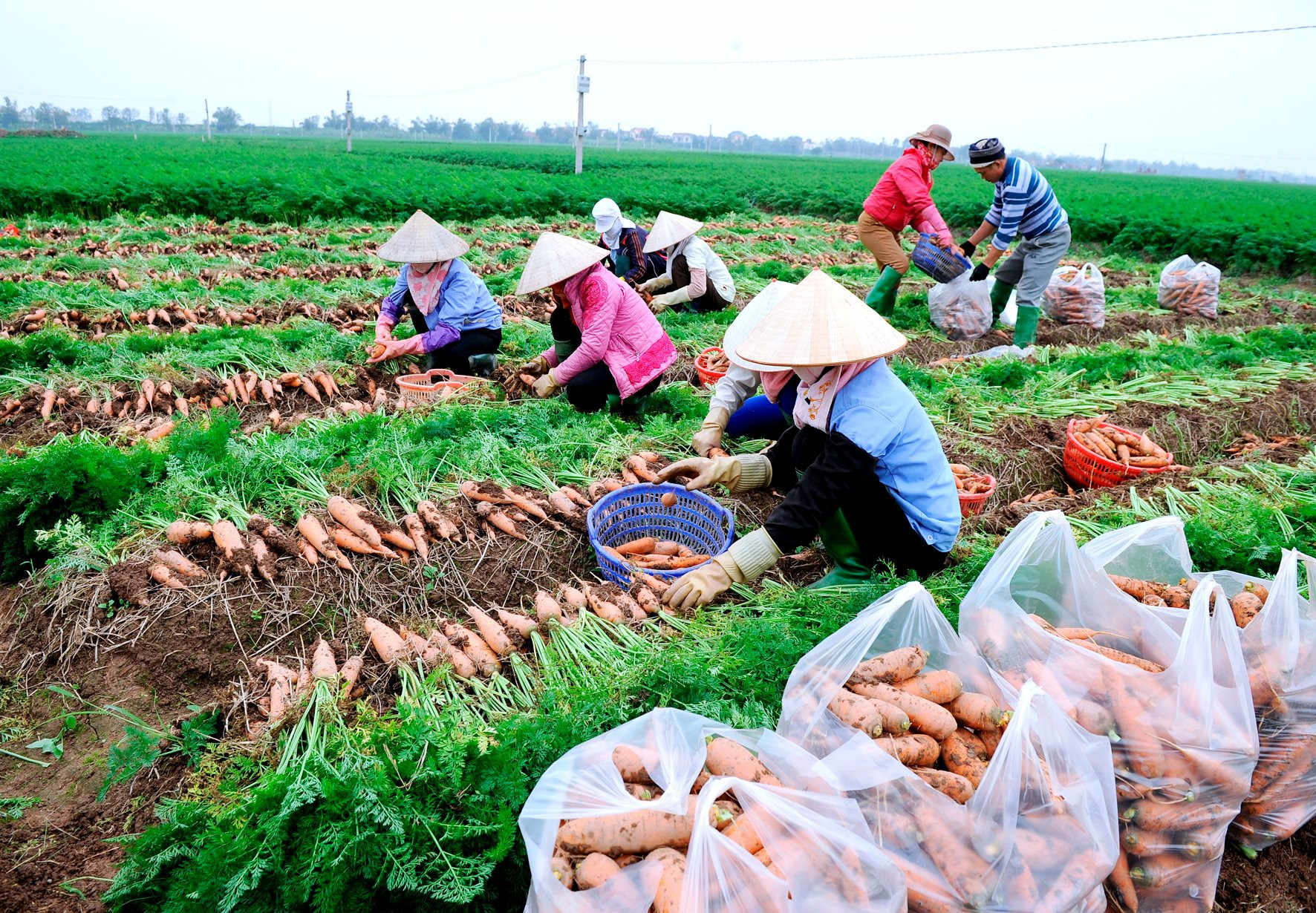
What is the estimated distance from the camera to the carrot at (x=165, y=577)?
320 centimetres

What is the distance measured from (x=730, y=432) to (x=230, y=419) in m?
3.63

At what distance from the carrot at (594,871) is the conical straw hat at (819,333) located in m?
1.86

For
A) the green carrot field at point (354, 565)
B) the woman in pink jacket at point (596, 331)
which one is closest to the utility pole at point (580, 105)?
the green carrot field at point (354, 565)

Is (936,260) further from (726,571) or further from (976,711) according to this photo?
(976,711)

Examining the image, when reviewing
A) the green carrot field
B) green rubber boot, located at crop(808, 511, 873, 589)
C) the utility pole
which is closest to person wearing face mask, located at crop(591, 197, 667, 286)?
the green carrot field

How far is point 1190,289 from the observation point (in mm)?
9992

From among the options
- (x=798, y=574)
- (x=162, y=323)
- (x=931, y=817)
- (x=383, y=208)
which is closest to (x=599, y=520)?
(x=798, y=574)

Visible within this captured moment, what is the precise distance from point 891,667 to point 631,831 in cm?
94

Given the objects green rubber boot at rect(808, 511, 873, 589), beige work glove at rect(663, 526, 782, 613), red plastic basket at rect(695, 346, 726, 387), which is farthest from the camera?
red plastic basket at rect(695, 346, 726, 387)

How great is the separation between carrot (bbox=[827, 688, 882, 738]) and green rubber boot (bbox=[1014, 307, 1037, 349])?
668cm

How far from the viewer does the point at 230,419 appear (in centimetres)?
510

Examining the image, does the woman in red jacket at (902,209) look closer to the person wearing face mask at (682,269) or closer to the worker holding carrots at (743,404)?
the person wearing face mask at (682,269)

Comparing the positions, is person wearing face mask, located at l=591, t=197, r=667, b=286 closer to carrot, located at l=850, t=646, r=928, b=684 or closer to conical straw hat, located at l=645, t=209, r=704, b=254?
conical straw hat, located at l=645, t=209, r=704, b=254

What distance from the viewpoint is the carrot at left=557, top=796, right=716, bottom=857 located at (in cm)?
169
